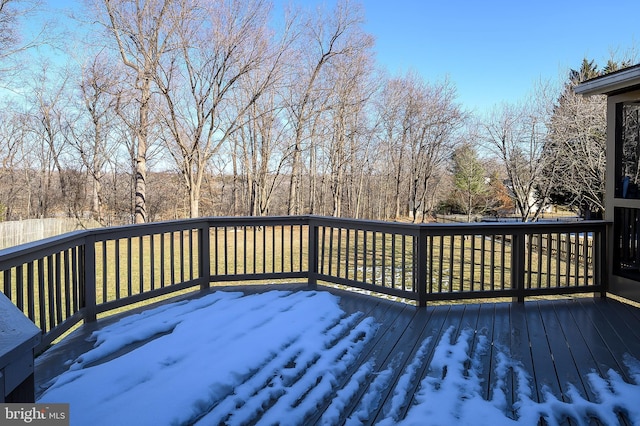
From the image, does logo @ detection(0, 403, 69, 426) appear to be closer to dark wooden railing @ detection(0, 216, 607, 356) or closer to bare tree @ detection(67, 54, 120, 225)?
dark wooden railing @ detection(0, 216, 607, 356)

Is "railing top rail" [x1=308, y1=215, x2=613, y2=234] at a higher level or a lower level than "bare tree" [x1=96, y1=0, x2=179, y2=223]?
lower

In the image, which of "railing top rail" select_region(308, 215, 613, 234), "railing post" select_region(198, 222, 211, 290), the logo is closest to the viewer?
the logo

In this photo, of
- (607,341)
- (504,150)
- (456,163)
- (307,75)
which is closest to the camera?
(607,341)

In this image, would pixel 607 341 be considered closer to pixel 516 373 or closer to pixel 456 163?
pixel 516 373

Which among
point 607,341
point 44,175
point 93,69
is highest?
point 93,69

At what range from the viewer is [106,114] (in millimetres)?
12648

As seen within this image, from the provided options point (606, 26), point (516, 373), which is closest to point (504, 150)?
point (606, 26)

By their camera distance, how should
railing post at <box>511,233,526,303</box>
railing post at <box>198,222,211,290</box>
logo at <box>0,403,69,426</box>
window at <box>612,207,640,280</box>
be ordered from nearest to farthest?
logo at <box>0,403,69,426</box> < railing post at <box>511,233,526,303</box> < window at <box>612,207,640,280</box> < railing post at <box>198,222,211,290</box>

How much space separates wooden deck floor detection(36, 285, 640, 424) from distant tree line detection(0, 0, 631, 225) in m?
9.30

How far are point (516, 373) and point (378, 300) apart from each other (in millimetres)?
1907

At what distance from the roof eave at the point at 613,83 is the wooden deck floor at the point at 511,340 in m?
2.21

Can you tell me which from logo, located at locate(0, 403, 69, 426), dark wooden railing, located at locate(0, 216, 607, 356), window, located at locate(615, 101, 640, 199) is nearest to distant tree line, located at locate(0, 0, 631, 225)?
window, located at locate(615, 101, 640, 199)

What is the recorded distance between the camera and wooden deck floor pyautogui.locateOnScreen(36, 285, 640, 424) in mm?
2354

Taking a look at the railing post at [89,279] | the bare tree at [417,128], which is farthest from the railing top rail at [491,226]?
the bare tree at [417,128]
